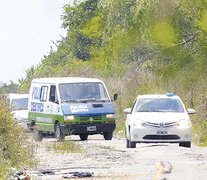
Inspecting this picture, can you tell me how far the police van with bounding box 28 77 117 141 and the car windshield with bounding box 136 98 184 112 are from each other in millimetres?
2986

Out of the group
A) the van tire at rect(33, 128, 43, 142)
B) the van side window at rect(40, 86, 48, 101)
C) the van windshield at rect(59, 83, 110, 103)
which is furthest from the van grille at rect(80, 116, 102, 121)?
the van tire at rect(33, 128, 43, 142)

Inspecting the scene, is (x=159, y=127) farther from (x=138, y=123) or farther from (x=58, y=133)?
(x=58, y=133)

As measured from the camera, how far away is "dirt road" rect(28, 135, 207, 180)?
12.4 meters

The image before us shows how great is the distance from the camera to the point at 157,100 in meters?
20.8

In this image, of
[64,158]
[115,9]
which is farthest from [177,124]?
[115,9]

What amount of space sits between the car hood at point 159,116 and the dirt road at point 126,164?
3.10 ft

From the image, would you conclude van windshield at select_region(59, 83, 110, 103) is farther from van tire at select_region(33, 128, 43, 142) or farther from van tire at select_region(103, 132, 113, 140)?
van tire at select_region(33, 128, 43, 142)

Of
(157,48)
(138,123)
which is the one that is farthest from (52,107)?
(157,48)

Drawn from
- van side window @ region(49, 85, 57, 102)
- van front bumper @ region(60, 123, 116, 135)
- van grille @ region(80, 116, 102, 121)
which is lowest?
van front bumper @ region(60, 123, 116, 135)

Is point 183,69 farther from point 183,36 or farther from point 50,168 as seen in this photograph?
point 50,168

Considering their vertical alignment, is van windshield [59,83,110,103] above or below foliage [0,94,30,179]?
above

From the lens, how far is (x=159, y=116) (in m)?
19.5

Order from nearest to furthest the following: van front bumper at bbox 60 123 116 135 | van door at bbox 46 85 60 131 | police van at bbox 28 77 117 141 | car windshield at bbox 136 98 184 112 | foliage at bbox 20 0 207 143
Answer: car windshield at bbox 136 98 184 112, van front bumper at bbox 60 123 116 135, police van at bbox 28 77 117 141, van door at bbox 46 85 60 131, foliage at bbox 20 0 207 143

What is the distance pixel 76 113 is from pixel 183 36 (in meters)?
12.9
